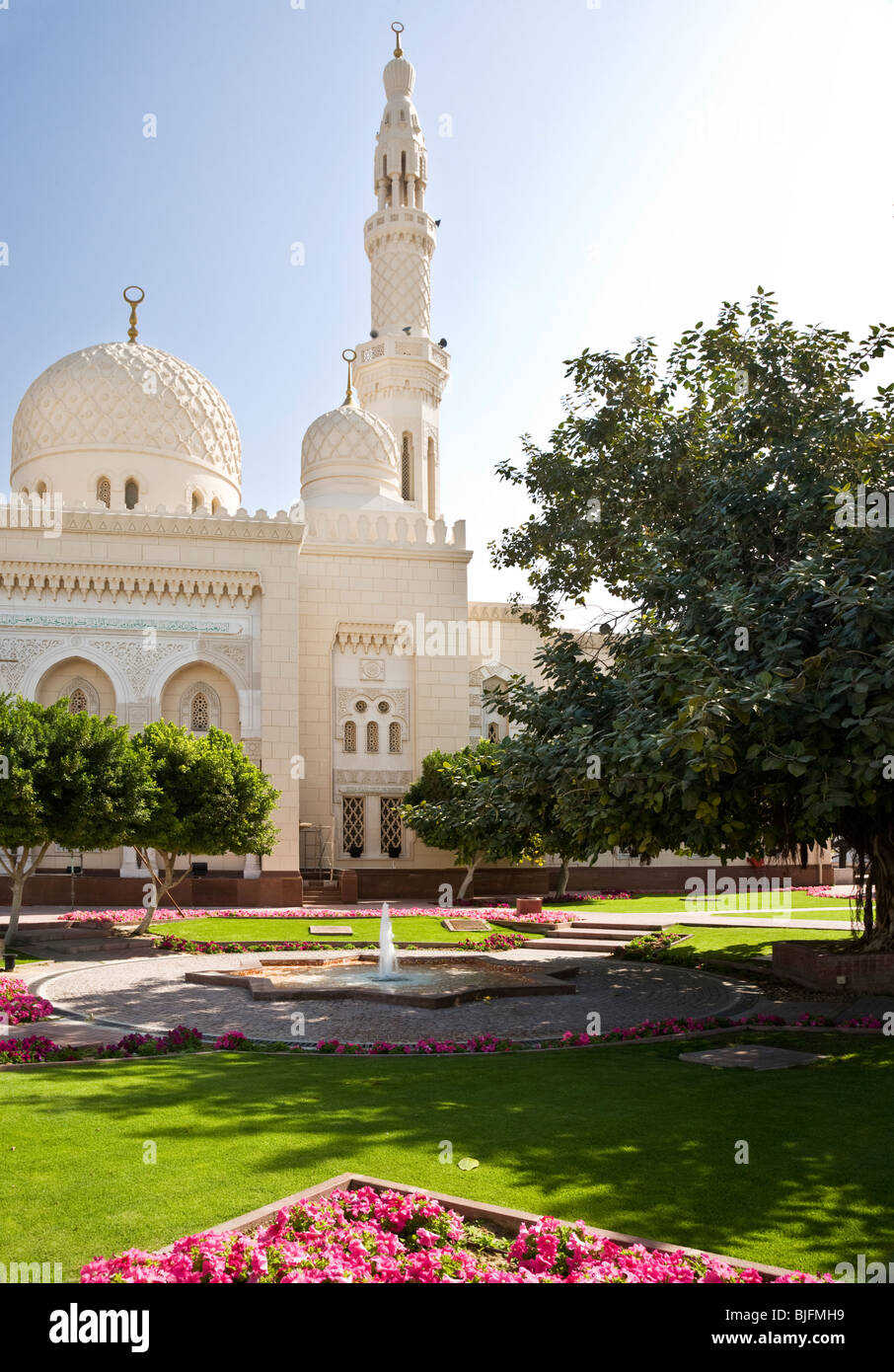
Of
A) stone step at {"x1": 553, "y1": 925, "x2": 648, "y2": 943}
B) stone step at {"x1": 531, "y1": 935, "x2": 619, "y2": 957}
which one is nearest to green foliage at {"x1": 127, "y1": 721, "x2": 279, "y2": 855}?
stone step at {"x1": 531, "y1": 935, "x2": 619, "y2": 957}

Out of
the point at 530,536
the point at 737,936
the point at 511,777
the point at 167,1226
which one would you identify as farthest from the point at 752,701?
the point at 737,936

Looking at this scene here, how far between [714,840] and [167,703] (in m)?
19.6

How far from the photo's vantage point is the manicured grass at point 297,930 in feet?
57.6

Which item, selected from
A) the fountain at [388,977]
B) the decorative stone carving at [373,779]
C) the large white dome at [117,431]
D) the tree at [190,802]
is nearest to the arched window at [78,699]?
the large white dome at [117,431]

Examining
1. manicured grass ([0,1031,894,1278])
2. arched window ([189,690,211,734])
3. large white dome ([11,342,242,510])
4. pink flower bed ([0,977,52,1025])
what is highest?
large white dome ([11,342,242,510])

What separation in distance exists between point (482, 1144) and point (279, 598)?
22535 millimetres

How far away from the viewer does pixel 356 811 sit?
1125 inches

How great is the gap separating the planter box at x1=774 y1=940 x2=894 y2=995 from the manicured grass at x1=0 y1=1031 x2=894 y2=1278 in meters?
3.27

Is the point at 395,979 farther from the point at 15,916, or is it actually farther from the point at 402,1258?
the point at 402,1258

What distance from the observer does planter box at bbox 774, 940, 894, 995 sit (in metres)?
11.2

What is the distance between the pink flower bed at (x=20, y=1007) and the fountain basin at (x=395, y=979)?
7.50 feet

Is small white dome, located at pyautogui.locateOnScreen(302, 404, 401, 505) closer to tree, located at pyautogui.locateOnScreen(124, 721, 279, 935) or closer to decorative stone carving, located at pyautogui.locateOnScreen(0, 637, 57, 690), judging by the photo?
decorative stone carving, located at pyautogui.locateOnScreen(0, 637, 57, 690)

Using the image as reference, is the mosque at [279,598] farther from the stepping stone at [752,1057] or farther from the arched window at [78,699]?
the stepping stone at [752,1057]

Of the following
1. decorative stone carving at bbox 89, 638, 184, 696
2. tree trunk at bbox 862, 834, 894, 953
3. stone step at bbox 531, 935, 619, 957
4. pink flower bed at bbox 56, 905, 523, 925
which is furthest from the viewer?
decorative stone carving at bbox 89, 638, 184, 696
